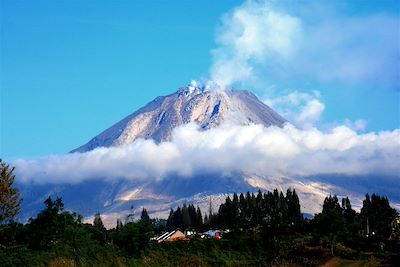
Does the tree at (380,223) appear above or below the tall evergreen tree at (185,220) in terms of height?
below

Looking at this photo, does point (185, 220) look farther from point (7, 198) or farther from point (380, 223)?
point (7, 198)

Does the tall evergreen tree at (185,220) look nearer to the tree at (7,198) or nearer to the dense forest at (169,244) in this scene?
the dense forest at (169,244)

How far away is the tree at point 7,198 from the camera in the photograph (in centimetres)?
3281

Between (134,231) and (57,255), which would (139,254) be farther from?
(57,255)

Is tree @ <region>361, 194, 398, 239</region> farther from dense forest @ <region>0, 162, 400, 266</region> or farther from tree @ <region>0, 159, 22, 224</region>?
tree @ <region>0, 159, 22, 224</region>

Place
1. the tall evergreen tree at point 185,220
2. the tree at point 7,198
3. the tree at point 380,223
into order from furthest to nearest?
the tall evergreen tree at point 185,220 → the tree at point 380,223 → the tree at point 7,198

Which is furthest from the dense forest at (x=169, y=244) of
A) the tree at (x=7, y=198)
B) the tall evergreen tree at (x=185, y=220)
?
the tall evergreen tree at (x=185, y=220)

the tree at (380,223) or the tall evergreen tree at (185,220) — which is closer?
the tree at (380,223)

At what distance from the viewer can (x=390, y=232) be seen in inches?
2435

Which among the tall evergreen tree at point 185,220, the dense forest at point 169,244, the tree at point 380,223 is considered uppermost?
the tall evergreen tree at point 185,220

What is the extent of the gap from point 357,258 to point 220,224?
6202 centimetres

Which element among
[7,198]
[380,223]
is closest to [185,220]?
[380,223]

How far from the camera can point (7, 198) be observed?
108 feet

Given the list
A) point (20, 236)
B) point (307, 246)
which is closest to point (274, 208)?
point (307, 246)
